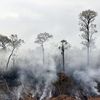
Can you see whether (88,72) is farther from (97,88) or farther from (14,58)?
(14,58)

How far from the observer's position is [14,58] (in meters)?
107

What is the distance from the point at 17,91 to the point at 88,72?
18.3 m

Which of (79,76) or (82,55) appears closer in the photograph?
(79,76)

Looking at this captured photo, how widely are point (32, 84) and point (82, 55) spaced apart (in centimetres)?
4281

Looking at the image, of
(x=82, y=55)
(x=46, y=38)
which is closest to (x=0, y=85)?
(x=46, y=38)

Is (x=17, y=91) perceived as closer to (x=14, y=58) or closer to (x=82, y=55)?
(x=14, y=58)

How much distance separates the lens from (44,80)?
245 ft

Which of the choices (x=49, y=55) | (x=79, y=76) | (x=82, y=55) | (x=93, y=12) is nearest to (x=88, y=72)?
(x=79, y=76)

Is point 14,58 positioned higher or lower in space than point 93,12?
lower

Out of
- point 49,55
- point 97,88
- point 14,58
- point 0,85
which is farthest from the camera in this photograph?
point 49,55

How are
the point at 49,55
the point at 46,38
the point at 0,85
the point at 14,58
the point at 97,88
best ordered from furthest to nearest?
the point at 49,55
the point at 14,58
the point at 46,38
the point at 0,85
the point at 97,88

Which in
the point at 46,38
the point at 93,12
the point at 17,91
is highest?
the point at 93,12

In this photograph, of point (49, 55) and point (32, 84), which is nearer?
point (32, 84)

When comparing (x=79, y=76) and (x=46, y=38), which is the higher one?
(x=46, y=38)
